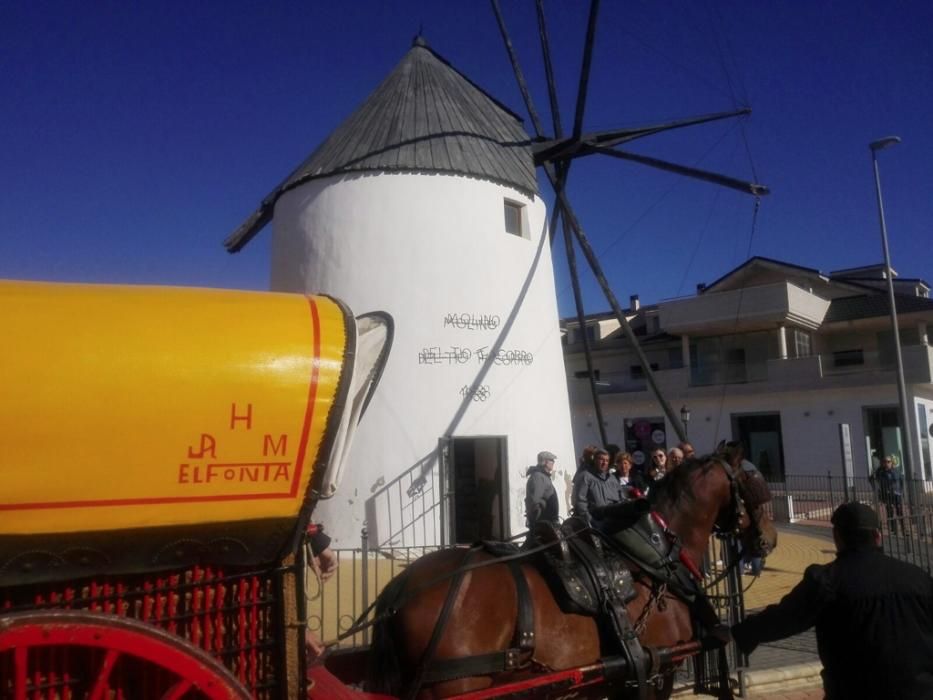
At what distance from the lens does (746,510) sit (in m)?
4.97

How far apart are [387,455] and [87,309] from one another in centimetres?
963

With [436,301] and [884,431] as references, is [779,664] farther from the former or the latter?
[884,431]

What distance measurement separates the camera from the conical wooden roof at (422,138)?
12844 millimetres

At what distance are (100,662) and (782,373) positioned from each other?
88.4 feet

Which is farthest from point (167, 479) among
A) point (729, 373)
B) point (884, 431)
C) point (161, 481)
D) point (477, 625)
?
point (729, 373)

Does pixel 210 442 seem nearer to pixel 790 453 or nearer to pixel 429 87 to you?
pixel 429 87

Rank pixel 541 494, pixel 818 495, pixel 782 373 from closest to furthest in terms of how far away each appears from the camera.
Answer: pixel 541 494
pixel 818 495
pixel 782 373

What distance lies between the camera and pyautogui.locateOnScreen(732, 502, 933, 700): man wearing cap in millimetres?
3125

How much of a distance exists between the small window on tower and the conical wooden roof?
1.16 ft

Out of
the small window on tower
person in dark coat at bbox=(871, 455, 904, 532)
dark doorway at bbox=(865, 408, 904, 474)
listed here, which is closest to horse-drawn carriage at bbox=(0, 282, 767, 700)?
the small window on tower

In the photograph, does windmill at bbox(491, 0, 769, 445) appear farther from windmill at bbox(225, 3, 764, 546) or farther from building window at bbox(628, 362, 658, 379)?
building window at bbox(628, 362, 658, 379)

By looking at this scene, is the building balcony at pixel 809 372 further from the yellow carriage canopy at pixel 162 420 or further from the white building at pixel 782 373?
the yellow carriage canopy at pixel 162 420

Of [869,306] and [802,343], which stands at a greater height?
[869,306]

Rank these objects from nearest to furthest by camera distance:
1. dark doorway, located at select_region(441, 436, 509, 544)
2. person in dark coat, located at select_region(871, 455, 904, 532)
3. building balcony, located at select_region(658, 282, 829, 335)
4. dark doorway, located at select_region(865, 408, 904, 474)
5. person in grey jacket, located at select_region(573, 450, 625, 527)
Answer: person in grey jacket, located at select_region(573, 450, 625, 527) → dark doorway, located at select_region(441, 436, 509, 544) → person in dark coat, located at select_region(871, 455, 904, 532) → dark doorway, located at select_region(865, 408, 904, 474) → building balcony, located at select_region(658, 282, 829, 335)
